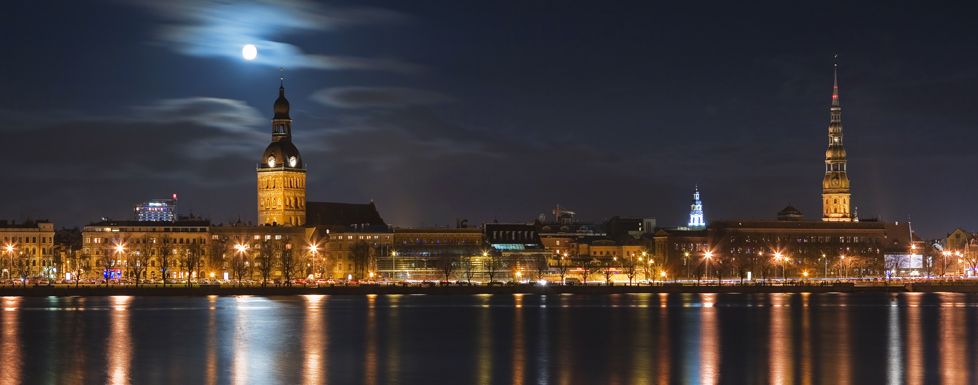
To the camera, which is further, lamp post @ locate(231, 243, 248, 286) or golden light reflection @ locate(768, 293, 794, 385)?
lamp post @ locate(231, 243, 248, 286)

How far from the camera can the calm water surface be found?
4809 cm

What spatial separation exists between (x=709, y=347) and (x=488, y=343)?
949cm

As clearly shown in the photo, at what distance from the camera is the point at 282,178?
15688cm

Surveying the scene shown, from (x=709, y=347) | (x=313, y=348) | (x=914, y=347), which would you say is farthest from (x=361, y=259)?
(x=914, y=347)

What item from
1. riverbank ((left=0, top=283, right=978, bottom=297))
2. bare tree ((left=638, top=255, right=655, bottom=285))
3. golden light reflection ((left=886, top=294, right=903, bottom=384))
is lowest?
golden light reflection ((left=886, top=294, right=903, bottom=384))

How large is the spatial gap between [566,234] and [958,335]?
11125 cm

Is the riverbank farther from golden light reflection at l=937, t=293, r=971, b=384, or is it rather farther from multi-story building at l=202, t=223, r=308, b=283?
golden light reflection at l=937, t=293, r=971, b=384

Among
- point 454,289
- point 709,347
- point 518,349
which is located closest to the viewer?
point 518,349

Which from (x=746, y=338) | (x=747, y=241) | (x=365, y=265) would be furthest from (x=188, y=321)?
(x=747, y=241)

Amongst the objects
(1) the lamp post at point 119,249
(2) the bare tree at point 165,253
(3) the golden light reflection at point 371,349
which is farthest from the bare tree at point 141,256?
(3) the golden light reflection at point 371,349

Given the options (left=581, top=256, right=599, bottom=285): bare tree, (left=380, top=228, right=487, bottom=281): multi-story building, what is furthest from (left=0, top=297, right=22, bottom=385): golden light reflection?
(left=581, top=256, right=599, bottom=285): bare tree

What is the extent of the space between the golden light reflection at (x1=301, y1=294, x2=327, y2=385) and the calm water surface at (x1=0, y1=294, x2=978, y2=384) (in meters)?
0.07

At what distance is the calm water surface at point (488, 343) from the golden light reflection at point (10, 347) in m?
0.09

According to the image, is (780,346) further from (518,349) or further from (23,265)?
(23,265)
